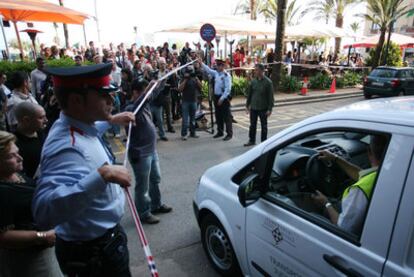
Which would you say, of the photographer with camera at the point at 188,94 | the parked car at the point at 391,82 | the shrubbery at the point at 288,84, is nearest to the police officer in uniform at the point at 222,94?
the photographer with camera at the point at 188,94

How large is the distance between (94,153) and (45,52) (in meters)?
13.1

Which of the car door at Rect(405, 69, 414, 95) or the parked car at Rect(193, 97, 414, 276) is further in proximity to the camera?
the car door at Rect(405, 69, 414, 95)

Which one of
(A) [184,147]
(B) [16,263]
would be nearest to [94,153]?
(B) [16,263]

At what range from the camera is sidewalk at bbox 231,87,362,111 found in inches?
481

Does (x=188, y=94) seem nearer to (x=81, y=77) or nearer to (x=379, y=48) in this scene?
(x=81, y=77)

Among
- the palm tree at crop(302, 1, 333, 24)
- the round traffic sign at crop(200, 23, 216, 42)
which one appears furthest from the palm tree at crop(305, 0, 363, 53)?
the round traffic sign at crop(200, 23, 216, 42)

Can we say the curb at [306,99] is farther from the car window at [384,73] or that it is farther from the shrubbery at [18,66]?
the shrubbery at [18,66]

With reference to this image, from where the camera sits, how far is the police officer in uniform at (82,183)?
1434mm

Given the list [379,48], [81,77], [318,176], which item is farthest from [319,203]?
[379,48]

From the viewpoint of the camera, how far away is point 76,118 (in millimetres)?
1731

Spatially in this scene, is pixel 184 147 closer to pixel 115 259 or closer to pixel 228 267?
pixel 228 267

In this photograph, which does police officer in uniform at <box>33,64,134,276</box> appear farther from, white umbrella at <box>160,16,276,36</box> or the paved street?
white umbrella at <box>160,16,276,36</box>

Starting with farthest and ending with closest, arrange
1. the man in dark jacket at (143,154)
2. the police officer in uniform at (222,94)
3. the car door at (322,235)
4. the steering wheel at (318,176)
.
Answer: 1. the police officer in uniform at (222,94)
2. the man in dark jacket at (143,154)
3. the steering wheel at (318,176)
4. the car door at (322,235)

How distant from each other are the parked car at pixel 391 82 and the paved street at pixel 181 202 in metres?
6.60
